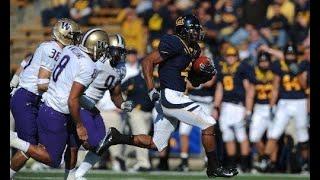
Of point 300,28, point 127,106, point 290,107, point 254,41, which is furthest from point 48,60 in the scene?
point 300,28

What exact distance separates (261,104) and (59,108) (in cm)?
512

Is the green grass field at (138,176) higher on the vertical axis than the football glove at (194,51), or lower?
lower

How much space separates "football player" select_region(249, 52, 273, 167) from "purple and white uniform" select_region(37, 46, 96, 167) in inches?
195

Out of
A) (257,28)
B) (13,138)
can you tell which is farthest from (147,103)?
(13,138)

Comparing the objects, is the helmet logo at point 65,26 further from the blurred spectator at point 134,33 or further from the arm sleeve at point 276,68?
the blurred spectator at point 134,33

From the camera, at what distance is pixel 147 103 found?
43.7 ft

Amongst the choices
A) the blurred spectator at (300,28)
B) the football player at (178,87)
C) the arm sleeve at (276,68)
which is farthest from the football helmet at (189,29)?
the blurred spectator at (300,28)

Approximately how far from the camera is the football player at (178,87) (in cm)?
906

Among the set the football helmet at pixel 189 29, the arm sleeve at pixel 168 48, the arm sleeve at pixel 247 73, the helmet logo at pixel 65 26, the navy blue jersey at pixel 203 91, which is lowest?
the navy blue jersey at pixel 203 91

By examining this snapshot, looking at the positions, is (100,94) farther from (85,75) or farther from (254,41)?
(254,41)

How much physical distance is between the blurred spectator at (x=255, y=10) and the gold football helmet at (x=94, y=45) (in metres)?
7.18

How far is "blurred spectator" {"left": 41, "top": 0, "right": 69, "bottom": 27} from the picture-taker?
16641 mm

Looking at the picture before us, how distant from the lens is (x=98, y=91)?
945cm

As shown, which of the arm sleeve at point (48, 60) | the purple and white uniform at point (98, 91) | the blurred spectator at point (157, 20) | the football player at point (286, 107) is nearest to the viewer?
the arm sleeve at point (48, 60)
